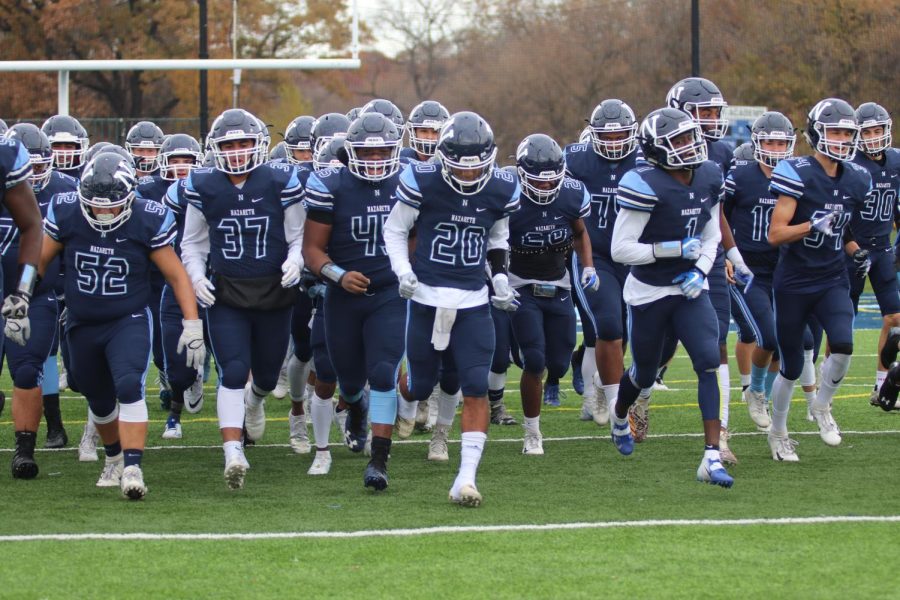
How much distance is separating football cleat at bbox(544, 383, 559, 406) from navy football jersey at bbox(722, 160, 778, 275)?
2185 mm

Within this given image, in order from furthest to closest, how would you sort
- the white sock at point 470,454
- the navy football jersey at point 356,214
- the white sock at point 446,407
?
the white sock at point 446,407
the navy football jersey at point 356,214
the white sock at point 470,454

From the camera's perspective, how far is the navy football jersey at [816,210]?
7434 millimetres

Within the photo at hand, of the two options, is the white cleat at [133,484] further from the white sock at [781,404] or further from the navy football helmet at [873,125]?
the navy football helmet at [873,125]

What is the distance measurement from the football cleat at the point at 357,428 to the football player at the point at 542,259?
3.03 feet

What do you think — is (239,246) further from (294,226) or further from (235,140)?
(235,140)

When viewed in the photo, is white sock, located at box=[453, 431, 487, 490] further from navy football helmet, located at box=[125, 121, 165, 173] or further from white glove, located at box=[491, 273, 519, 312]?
navy football helmet, located at box=[125, 121, 165, 173]

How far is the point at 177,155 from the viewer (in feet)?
29.9

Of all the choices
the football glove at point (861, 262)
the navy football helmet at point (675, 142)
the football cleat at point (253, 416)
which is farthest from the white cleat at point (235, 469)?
the football glove at point (861, 262)

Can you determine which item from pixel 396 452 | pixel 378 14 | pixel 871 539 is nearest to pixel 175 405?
pixel 396 452

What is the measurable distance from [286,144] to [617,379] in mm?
2871

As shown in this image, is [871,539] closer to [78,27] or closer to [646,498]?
[646,498]

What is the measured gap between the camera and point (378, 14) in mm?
35406

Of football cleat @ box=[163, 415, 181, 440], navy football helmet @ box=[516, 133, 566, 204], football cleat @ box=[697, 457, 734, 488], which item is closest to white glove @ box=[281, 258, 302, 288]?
navy football helmet @ box=[516, 133, 566, 204]

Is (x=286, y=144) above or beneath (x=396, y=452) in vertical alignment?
above
